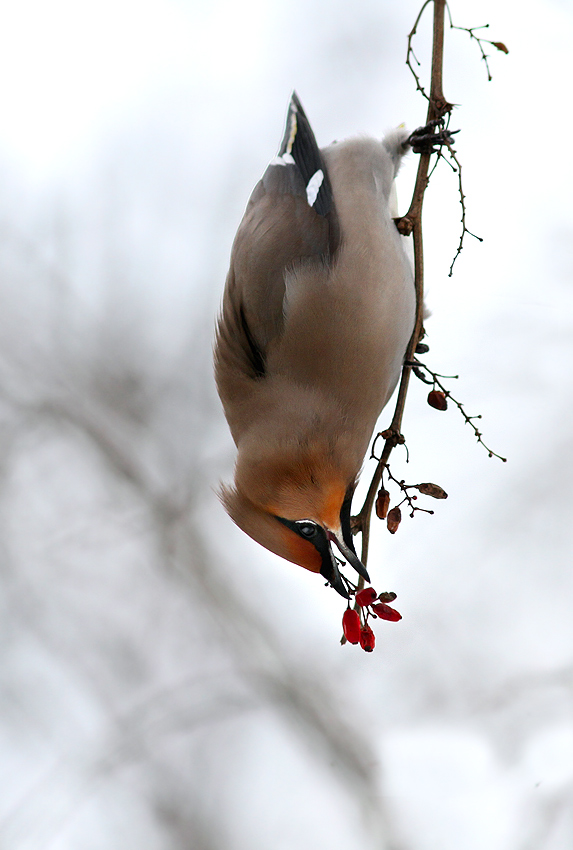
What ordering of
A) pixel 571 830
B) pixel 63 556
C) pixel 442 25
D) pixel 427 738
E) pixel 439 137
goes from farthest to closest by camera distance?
pixel 63 556, pixel 427 738, pixel 571 830, pixel 439 137, pixel 442 25

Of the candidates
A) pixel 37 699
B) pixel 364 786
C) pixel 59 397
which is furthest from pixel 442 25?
pixel 37 699

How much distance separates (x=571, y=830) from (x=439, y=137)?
2491 millimetres

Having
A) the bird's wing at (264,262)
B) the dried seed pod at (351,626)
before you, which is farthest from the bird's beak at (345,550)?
the bird's wing at (264,262)

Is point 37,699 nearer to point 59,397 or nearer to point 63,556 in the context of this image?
point 63,556

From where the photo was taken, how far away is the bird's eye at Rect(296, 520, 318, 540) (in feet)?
7.28

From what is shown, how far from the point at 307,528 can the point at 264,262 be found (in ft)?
2.65

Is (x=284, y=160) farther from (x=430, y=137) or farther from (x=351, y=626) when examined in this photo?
(x=351, y=626)

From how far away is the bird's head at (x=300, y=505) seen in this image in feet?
7.21

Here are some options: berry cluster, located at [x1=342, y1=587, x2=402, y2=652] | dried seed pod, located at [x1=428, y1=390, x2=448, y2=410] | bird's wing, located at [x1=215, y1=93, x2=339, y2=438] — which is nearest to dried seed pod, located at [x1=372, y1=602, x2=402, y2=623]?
berry cluster, located at [x1=342, y1=587, x2=402, y2=652]

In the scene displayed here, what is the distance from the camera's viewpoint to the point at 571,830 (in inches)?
121

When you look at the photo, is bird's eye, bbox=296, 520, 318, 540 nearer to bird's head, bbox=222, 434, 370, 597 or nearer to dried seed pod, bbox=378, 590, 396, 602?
bird's head, bbox=222, 434, 370, 597

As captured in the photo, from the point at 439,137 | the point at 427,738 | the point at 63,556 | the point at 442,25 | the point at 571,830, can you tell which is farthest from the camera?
the point at 63,556

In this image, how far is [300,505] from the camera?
2246 millimetres

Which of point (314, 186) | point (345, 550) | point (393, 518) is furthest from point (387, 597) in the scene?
point (314, 186)
